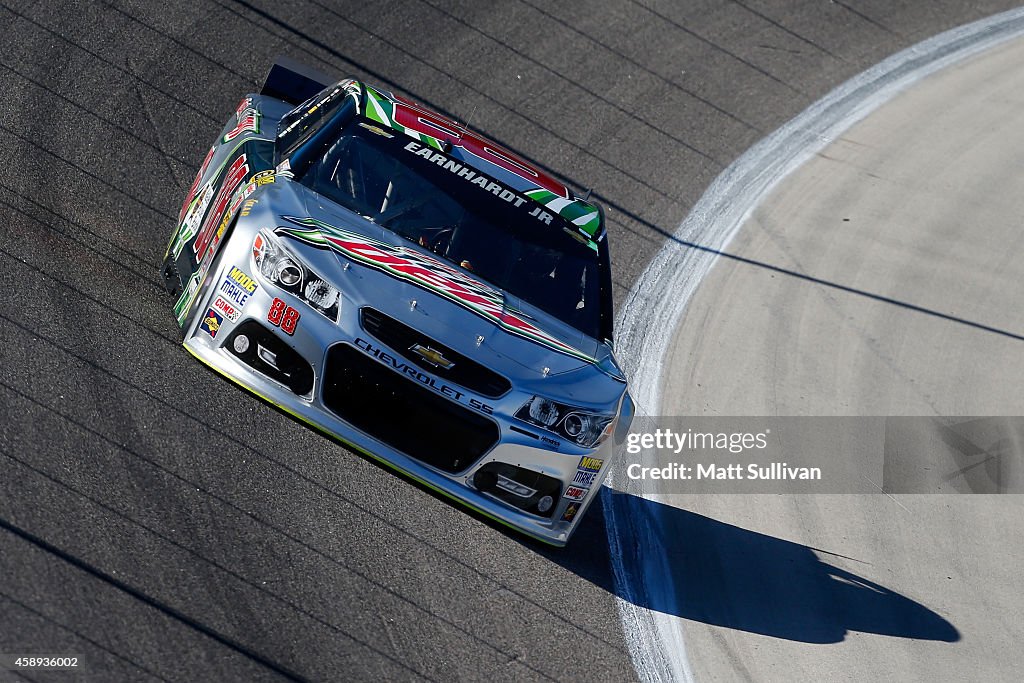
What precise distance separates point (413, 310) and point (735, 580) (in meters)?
2.60

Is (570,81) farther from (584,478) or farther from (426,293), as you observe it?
(584,478)

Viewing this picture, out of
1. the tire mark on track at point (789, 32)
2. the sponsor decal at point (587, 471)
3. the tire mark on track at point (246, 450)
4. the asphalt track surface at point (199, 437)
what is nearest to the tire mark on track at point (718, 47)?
the tire mark on track at point (789, 32)

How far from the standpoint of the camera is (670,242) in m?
9.29

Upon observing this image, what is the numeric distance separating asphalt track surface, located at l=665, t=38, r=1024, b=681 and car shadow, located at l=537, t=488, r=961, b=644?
0.02 metres

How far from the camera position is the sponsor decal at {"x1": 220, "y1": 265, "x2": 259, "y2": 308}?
563 cm

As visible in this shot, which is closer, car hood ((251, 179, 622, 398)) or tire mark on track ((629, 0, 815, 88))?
car hood ((251, 179, 622, 398))

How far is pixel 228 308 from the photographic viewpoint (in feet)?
18.6

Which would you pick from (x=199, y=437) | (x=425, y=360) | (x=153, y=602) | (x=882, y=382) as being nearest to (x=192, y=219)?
(x=199, y=437)

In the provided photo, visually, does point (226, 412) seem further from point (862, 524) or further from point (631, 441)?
point (862, 524)

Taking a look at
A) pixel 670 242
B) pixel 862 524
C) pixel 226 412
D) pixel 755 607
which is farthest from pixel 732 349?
pixel 226 412

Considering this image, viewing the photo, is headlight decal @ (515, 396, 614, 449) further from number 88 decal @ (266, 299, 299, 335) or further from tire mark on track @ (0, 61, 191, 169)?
tire mark on track @ (0, 61, 191, 169)

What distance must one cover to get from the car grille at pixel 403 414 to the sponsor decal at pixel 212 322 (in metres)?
0.63

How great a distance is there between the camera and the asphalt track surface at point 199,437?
533 cm

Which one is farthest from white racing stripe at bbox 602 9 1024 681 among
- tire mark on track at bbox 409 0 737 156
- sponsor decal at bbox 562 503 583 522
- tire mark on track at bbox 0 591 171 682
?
tire mark on track at bbox 0 591 171 682
